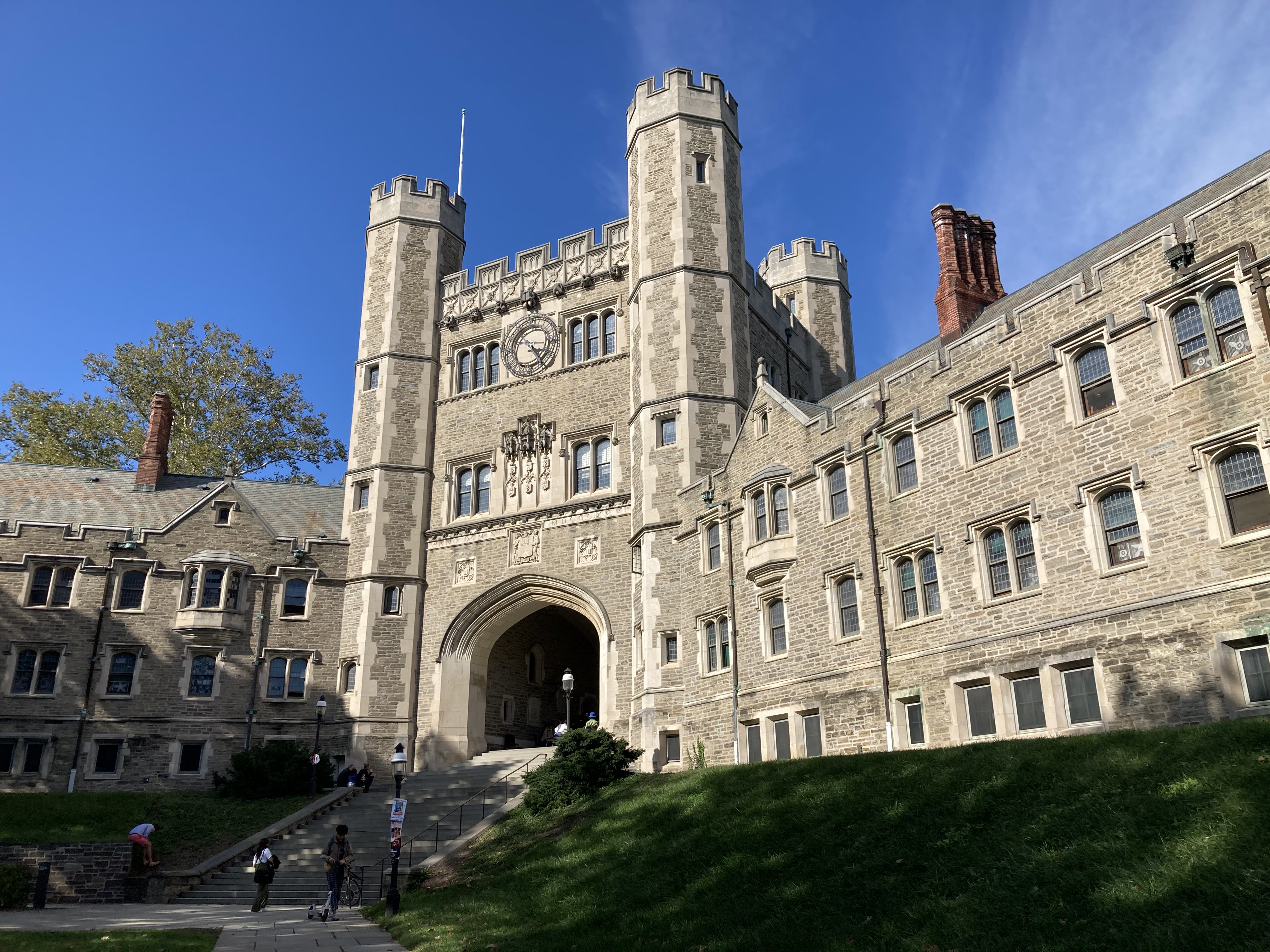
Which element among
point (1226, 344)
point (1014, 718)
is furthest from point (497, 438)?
point (1226, 344)

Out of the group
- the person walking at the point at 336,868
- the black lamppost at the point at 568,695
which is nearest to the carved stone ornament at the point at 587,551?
the black lamppost at the point at 568,695

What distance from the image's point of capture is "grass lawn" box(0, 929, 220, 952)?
13.5 metres

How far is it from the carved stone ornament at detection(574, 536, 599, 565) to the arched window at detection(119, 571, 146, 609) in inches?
543

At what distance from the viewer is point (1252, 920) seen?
28.0ft

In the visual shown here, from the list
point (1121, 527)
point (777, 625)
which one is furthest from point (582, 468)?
point (1121, 527)

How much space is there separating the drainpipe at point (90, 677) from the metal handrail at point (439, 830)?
38.0ft

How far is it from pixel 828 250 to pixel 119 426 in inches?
1244

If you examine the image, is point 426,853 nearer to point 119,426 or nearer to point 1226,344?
point 1226,344

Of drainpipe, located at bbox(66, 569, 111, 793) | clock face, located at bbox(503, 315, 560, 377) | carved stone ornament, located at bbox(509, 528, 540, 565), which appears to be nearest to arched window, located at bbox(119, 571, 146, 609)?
drainpipe, located at bbox(66, 569, 111, 793)

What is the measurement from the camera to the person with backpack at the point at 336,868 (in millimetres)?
18891

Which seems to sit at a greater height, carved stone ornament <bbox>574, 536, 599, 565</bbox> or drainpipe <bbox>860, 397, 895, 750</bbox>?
carved stone ornament <bbox>574, 536, 599, 565</bbox>

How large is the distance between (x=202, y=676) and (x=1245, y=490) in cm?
2923

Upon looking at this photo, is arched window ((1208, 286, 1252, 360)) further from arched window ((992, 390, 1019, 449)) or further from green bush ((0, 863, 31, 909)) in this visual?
green bush ((0, 863, 31, 909))

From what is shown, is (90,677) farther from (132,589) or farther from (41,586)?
(41,586)
